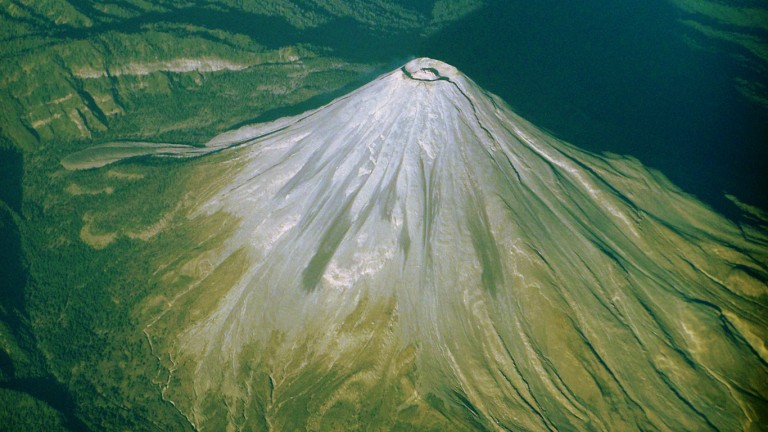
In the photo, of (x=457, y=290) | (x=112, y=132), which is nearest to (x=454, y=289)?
(x=457, y=290)

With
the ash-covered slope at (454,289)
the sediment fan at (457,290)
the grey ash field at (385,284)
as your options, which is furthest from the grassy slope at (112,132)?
the ash-covered slope at (454,289)

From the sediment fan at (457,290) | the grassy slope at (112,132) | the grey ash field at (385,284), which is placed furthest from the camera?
the grassy slope at (112,132)

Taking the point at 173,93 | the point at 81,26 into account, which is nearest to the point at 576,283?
the point at 173,93

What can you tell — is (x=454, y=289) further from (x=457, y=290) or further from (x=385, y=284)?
(x=385, y=284)

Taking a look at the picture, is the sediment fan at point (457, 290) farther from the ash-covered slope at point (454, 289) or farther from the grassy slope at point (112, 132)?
the grassy slope at point (112, 132)

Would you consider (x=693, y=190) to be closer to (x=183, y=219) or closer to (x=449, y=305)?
(x=449, y=305)
